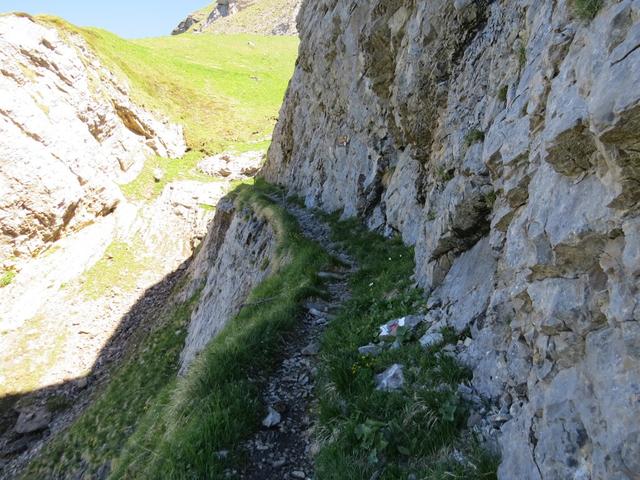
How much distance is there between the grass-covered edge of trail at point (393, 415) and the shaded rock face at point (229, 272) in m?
9.09

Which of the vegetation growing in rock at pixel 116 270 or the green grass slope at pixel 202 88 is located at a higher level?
the green grass slope at pixel 202 88

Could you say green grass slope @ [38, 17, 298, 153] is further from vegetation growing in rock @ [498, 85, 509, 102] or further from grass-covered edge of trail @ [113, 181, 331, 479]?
vegetation growing in rock @ [498, 85, 509, 102]

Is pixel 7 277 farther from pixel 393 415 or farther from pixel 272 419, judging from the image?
pixel 393 415

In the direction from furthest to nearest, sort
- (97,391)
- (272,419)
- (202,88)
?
(202,88) → (97,391) → (272,419)

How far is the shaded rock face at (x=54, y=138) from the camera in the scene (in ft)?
113

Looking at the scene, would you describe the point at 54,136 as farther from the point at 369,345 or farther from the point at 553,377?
the point at 553,377

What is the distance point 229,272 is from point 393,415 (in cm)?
1896

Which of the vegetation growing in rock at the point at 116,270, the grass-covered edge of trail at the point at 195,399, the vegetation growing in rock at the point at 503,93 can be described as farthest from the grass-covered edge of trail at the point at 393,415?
the vegetation growing in rock at the point at 116,270

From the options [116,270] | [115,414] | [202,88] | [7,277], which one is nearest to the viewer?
[115,414]

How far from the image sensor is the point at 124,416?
17906 mm

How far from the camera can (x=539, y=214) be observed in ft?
16.6

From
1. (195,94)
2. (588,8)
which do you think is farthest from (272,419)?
(195,94)

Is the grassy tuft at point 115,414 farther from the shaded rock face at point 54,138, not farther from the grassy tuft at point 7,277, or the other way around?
the shaded rock face at point 54,138

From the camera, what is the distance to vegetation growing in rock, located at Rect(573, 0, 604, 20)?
14.8 feet
